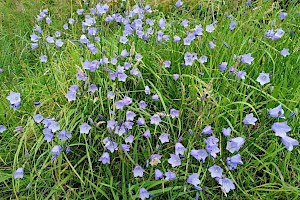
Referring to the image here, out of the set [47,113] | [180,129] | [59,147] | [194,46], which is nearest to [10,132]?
[47,113]

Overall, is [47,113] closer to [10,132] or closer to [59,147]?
[10,132]

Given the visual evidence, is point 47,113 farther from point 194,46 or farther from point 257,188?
point 257,188

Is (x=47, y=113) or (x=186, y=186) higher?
(x=47, y=113)

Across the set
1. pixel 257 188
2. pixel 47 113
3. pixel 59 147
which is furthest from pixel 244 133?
pixel 47 113

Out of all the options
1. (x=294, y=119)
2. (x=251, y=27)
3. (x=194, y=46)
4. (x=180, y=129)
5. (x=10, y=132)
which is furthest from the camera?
(x=251, y=27)

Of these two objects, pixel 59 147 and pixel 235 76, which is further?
pixel 235 76

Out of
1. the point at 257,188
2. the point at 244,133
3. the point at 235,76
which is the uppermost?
the point at 235,76

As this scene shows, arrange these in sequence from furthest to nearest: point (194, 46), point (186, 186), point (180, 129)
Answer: point (194, 46) < point (180, 129) < point (186, 186)
